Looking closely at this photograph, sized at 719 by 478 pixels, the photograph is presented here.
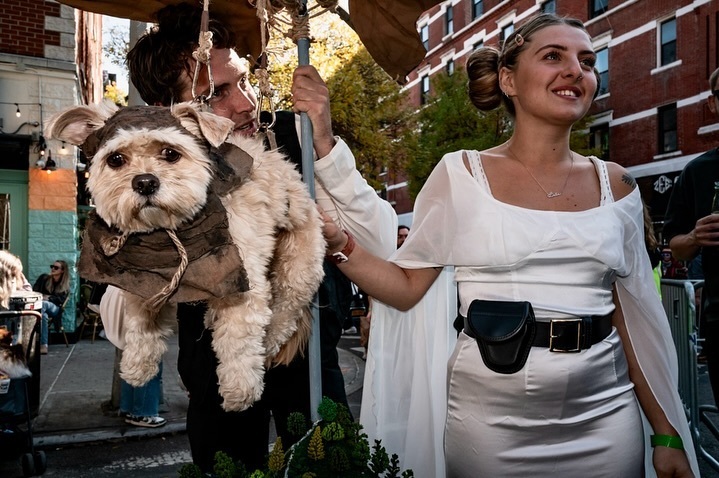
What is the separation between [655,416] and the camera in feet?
6.87

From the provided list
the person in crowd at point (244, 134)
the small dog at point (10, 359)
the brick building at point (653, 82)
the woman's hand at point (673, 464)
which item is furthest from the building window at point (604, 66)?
the person in crowd at point (244, 134)

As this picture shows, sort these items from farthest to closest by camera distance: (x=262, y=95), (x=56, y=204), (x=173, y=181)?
(x=56, y=204)
(x=262, y=95)
(x=173, y=181)

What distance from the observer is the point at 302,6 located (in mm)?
1776

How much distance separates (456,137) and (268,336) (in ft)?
74.7

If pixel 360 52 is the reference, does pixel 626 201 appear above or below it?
below

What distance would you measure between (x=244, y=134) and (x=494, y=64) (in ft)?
3.87

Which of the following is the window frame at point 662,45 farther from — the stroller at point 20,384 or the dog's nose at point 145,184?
the dog's nose at point 145,184

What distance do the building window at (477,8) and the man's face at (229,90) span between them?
29851 millimetres

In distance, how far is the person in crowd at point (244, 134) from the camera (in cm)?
176

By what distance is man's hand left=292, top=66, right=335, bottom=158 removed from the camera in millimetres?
1791

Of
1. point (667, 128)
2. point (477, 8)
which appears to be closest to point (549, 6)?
point (477, 8)

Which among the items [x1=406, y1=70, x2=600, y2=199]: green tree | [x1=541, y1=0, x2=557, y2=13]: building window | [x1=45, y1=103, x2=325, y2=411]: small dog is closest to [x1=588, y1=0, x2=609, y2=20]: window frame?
[x1=541, y1=0, x2=557, y2=13]: building window

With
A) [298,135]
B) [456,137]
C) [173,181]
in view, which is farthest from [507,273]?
[456,137]

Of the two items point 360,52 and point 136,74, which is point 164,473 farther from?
point 360,52
